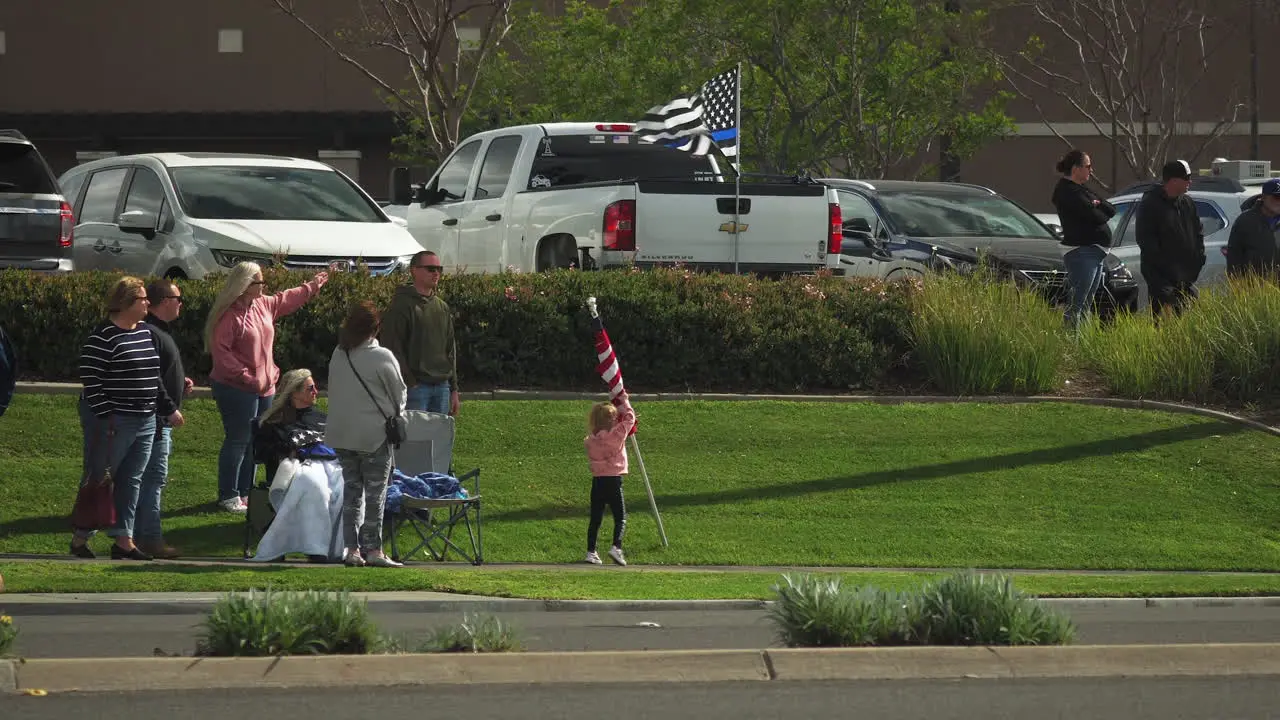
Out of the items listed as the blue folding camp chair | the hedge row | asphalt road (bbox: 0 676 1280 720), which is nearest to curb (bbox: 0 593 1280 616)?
the blue folding camp chair

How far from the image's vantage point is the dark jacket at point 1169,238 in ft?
56.4

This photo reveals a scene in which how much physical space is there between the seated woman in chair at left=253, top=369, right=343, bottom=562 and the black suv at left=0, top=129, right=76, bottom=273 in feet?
17.7

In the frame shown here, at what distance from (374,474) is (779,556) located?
9.00 feet

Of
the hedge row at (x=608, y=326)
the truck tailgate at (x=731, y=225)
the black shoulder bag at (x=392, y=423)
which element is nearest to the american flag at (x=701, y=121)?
the truck tailgate at (x=731, y=225)

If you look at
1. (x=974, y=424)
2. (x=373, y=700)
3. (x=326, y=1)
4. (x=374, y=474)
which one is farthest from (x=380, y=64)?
(x=373, y=700)

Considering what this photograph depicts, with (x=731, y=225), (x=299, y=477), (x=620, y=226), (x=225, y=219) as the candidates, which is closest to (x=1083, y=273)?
(x=731, y=225)

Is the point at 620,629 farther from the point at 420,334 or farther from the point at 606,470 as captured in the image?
the point at 420,334

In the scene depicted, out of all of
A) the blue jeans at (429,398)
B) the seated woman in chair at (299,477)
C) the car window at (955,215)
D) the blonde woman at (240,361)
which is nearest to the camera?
the seated woman in chair at (299,477)

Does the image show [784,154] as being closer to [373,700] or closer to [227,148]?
[227,148]

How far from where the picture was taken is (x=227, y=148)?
2013 inches

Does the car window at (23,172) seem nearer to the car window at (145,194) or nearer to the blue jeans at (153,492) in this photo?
the car window at (145,194)

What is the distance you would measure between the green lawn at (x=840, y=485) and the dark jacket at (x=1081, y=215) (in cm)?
165

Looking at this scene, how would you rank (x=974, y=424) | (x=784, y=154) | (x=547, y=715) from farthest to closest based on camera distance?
(x=784, y=154) < (x=974, y=424) < (x=547, y=715)

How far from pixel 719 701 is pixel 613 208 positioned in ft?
33.8
